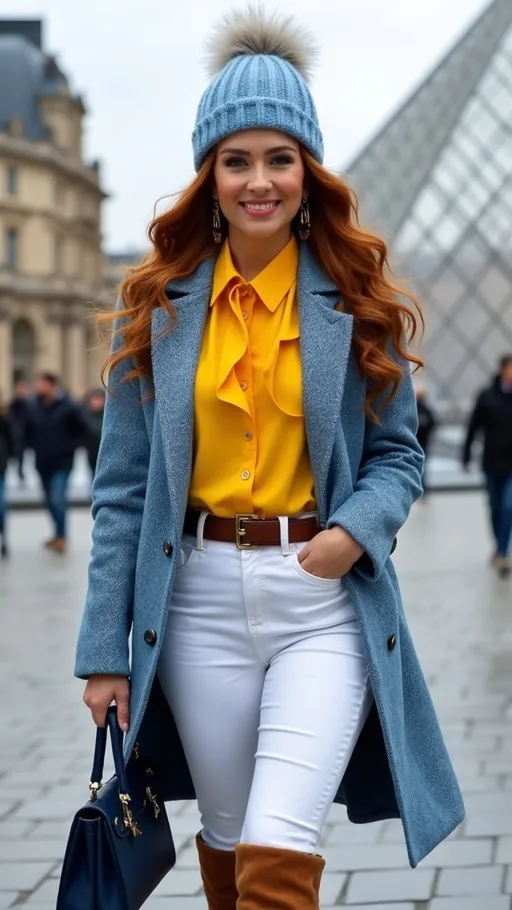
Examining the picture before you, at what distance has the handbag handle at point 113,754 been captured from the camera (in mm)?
2490

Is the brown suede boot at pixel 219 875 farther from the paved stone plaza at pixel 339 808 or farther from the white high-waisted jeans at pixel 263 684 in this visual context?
the paved stone plaza at pixel 339 808

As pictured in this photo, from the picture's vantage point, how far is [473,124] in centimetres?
3475

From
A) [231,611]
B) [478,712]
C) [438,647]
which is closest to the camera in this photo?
[231,611]

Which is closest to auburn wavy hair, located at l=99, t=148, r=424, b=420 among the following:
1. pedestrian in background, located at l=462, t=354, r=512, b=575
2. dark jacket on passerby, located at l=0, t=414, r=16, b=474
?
pedestrian in background, located at l=462, t=354, r=512, b=575

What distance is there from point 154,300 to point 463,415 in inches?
1254

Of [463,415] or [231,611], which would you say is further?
[463,415]

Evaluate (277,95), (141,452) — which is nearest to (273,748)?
(141,452)

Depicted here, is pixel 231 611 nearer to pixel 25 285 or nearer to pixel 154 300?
pixel 154 300

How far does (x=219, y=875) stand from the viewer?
Answer: 8.96 ft

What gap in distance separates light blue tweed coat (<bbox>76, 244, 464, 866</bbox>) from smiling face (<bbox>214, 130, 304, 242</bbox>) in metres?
0.12

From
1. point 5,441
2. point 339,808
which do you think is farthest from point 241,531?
point 5,441

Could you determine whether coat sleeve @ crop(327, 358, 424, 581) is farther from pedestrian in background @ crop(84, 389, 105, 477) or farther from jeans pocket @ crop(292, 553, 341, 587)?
pedestrian in background @ crop(84, 389, 105, 477)

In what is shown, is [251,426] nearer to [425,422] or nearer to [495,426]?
[495,426]

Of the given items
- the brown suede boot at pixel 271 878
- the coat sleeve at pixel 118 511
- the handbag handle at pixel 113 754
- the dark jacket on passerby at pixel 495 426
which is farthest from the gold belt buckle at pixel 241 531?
the dark jacket on passerby at pixel 495 426
